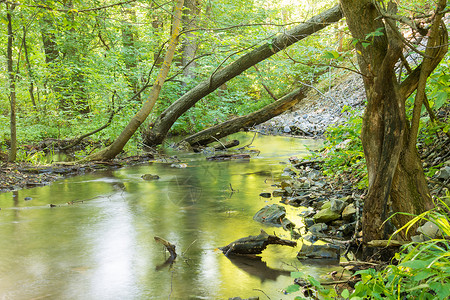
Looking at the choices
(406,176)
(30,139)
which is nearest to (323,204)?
(406,176)

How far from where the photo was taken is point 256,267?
122 inches

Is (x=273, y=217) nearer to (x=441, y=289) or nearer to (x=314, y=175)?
(x=314, y=175)

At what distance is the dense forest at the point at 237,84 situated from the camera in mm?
2621

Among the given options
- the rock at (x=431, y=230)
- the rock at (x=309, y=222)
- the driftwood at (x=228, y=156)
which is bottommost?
the rock at (x=309, y=222)

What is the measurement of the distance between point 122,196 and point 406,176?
174 inches

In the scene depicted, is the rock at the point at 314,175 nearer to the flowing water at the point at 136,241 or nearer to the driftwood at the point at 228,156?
the flowing water at the point at 136,241

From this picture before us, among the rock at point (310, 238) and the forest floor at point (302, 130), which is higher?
the forest floor at point (302, 130)

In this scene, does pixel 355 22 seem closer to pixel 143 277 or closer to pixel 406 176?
pixel 406 176

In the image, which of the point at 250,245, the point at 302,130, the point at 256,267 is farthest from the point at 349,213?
the point at 302,130

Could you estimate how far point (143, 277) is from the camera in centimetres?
298

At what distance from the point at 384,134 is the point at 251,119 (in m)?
7.95

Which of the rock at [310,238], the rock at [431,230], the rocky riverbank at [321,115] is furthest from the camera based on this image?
the rocky riverbank at [321,115]

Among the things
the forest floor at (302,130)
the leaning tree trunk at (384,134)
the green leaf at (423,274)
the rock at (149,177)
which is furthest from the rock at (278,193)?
the green leaf at (423,274)

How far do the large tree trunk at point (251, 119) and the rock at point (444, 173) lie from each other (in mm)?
6376
